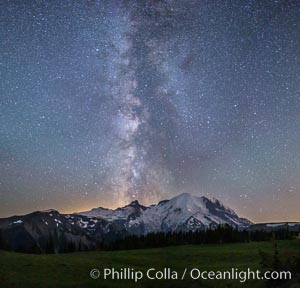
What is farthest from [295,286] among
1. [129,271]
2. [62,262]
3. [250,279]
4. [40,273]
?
[62,262]

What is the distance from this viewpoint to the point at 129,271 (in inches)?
1708

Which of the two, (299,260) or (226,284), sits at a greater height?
(299,260)

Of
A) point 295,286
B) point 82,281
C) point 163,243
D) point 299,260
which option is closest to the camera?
point 295,286

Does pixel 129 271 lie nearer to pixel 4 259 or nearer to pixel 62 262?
pixel 62 262

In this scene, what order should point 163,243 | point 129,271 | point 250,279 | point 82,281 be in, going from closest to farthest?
point 250,279 → point 82,281 → point 129,271 → point 163,243

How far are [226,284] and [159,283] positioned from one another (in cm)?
591

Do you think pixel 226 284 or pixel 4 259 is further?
pixel 4 259

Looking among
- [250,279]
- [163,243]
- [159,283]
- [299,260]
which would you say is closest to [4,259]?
[159,283]

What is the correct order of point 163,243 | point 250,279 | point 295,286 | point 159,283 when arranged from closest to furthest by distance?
1. point 295,286
2. point 250,279
3. point 159,283
4. point 163,243

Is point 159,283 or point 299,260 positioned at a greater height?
point 299,260

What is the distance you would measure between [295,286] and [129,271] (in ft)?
85.5

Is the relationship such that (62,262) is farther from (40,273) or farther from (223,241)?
(223,241)

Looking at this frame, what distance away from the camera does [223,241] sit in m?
107

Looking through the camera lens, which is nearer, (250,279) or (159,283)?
(250,279)
